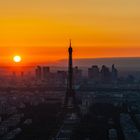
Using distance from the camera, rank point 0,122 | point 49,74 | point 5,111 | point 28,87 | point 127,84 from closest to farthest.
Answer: point 0,122
point 5,111
point 28,87
point 127,84
point 49,74

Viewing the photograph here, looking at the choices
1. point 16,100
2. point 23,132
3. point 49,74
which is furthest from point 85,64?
point 23,132

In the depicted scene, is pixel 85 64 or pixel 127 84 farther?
pixel 85 64

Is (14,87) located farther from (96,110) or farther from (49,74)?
(96,110)

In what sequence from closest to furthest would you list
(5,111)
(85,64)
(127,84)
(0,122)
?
(0,122) → (5,111) → (127,84) → (85,64)

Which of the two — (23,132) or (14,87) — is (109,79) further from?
(23,132)

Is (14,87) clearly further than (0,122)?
Yes

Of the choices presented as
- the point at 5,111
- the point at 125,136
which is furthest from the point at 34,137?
the point at 5,111

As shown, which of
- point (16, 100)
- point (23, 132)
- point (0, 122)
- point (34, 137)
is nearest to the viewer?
point (34, 137)

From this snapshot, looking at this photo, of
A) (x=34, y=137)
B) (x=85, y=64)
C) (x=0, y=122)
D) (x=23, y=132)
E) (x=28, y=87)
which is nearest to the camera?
(x=34, y=137)
